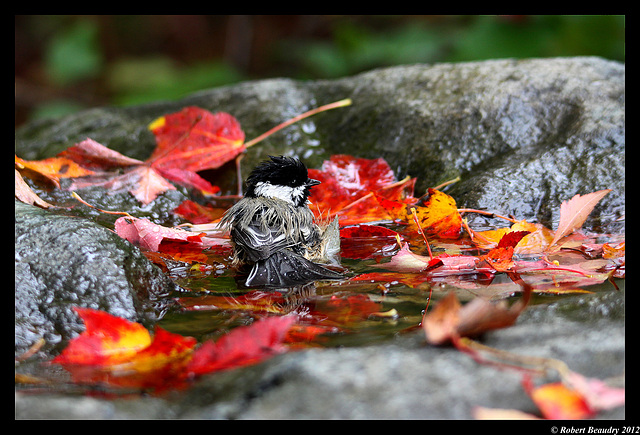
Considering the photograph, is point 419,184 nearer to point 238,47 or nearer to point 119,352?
point 119,352

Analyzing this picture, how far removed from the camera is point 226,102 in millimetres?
5250

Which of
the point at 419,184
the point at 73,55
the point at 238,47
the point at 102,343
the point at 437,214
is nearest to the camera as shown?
the point at 102,343

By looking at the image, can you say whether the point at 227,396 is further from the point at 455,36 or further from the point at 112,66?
the point at 112,66

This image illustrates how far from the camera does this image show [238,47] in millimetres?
11461

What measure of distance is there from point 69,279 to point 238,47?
9621 mm

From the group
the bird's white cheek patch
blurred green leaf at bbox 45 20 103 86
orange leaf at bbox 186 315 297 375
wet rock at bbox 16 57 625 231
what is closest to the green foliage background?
blurred green leaf at bbox 45 20 103 86

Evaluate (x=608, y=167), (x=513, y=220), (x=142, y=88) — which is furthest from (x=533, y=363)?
(x=142, y=88)

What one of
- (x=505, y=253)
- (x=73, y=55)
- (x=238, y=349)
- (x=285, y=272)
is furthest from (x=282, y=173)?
(x=73, y=55)

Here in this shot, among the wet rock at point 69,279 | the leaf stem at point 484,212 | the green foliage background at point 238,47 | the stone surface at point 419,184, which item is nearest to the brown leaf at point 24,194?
the stone surface at point 419,184

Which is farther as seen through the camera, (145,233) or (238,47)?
(238,47)

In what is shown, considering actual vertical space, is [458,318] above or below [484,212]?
above

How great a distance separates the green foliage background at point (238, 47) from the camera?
775 centimetres

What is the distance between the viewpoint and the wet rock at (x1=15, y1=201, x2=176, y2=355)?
241cm
